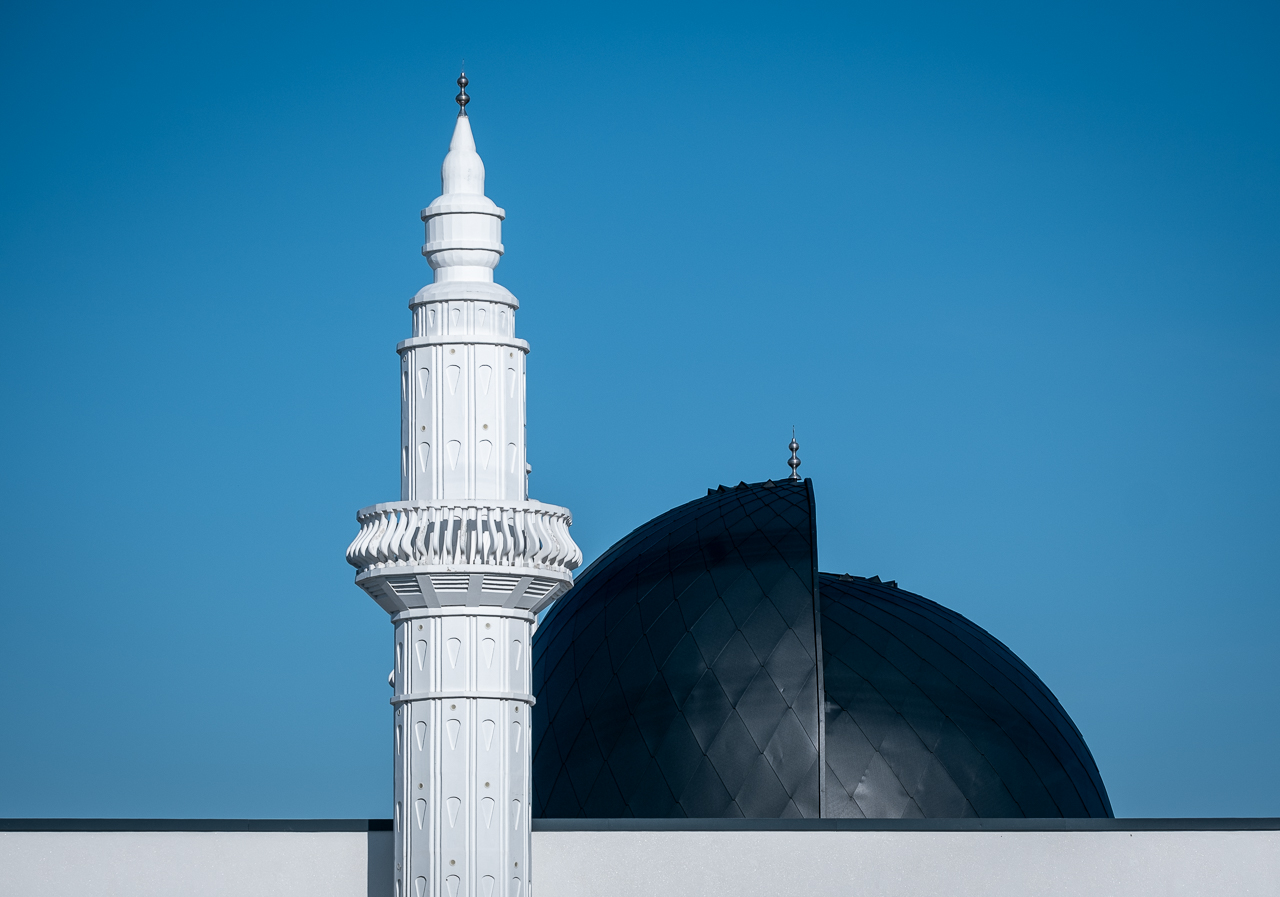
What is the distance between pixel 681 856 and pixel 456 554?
136 inches

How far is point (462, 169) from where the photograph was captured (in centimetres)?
1494

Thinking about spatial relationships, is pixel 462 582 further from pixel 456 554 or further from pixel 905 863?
pixel 905 863

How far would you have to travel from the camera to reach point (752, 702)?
1977 centimetres

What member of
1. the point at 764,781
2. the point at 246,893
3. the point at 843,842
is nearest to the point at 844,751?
the point at 764,781

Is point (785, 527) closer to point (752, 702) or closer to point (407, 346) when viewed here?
point (752, 702)

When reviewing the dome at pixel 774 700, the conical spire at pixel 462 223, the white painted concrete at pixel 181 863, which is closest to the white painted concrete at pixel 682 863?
the white painted concrete at pixel 181 863

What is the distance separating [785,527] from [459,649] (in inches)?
305

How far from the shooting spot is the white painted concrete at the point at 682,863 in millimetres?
15539

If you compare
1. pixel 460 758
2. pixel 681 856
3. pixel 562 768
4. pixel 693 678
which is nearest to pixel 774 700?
pixel 693 678

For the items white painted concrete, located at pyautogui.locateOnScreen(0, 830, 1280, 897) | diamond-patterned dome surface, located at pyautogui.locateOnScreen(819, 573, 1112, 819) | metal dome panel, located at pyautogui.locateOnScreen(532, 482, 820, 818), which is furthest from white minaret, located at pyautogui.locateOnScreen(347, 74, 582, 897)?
diamond-patterned dome surface, located at pyautogui.locateOnScreen(819, 573, 1112, 819)

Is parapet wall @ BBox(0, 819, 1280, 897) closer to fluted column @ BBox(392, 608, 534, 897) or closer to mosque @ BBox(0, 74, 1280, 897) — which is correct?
mosque @ BBox(0, 74, 1280, 897)

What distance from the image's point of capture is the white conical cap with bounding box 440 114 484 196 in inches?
588

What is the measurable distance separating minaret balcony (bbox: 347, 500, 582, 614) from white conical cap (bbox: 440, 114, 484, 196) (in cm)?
252

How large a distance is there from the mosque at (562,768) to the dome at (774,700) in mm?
32
